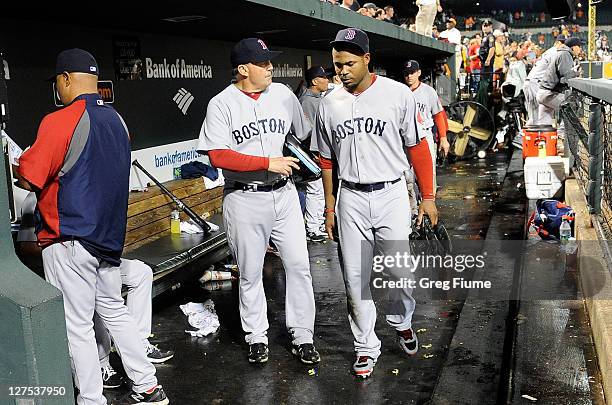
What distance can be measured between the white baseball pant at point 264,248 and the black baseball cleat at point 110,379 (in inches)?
31.8

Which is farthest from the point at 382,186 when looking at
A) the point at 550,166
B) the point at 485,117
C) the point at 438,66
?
the point at 438,66

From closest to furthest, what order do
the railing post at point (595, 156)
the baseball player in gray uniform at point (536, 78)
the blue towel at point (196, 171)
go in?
the railing post at point (595, 156)
the blue towel at point (196, 171)
the baseball player in gray uniform at point (536, 78)

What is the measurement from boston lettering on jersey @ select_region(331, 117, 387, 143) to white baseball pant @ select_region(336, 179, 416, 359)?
32 centimetres

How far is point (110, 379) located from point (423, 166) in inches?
87.1

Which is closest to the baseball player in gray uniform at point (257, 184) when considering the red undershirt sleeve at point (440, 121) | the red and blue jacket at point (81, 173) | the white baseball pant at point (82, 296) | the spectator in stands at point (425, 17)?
the red and blue jacket at point (81, 173)

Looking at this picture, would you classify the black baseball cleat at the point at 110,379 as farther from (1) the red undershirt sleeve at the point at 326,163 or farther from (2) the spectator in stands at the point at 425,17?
(2) the spectator in stands at the point at 425,17

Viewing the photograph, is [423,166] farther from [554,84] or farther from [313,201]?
[554,84]

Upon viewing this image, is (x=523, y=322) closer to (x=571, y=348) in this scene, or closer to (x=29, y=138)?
(x=571, y=348)

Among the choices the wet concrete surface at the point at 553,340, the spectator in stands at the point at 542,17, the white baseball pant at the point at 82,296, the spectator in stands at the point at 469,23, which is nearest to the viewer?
the white baseball pant at the point at 82,296

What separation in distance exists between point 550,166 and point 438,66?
927 cm

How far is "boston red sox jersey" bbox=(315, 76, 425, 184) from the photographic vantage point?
14.1 feet

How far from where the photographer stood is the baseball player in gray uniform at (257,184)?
14.7 feet

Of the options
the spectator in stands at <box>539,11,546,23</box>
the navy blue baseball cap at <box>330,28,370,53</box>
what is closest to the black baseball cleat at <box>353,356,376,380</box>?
the navy blue baseball cap at <box>330,28,370,53</box>

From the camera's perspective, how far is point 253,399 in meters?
4.20
